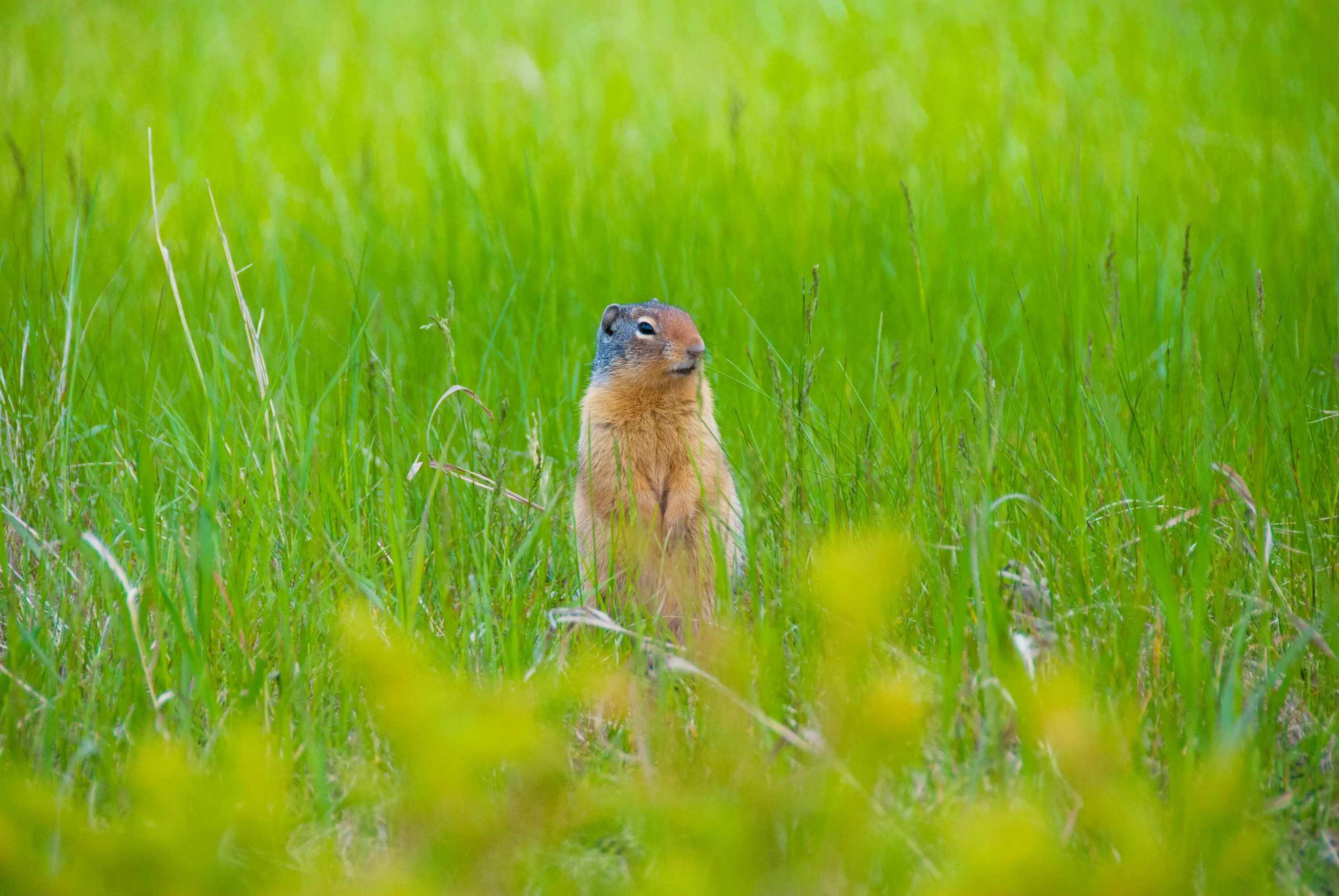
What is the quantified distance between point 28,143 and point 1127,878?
6.67m

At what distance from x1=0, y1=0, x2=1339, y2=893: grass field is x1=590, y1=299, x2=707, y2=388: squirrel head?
15 cm

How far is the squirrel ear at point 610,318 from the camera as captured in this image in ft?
12.1

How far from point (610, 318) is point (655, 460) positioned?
55 centimetres

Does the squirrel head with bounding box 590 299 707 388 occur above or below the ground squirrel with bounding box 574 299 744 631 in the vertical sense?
above

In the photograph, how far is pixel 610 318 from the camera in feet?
12.1

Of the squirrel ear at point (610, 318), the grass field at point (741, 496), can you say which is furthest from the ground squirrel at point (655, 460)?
the grass field at point (741, 496)

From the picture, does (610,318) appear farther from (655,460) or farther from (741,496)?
(741,496)

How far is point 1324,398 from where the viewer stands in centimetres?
326

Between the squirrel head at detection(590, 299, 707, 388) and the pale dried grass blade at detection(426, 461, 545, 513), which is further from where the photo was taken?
the squirrel head at detection(590, 299, 707, 388)

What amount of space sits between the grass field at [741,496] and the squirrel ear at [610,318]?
1.03 ft

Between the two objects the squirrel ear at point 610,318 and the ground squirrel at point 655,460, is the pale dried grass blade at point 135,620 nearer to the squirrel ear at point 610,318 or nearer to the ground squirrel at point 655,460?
the ground squirrel at point 655,460

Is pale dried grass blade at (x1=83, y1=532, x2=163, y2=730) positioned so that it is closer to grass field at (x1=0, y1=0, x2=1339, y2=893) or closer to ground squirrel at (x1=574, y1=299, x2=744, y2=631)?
grass field at (x1=0, y1=0, x2=1339, y2=893)

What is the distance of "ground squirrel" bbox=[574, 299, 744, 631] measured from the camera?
3082mm

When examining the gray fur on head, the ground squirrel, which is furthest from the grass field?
the gray fur on head
